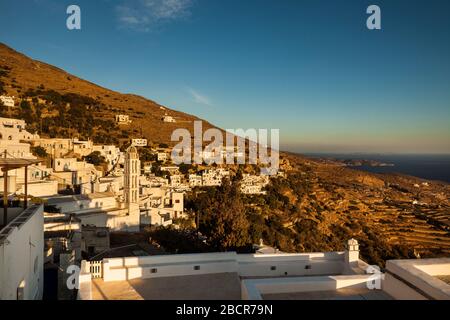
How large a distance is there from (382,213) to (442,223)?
6.37m

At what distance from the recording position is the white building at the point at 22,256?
4941mm

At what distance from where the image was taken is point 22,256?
5.98m

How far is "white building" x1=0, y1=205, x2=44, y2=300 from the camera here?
16.2ft

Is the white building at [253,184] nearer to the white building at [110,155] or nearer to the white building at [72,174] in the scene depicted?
the white building at [110,155]

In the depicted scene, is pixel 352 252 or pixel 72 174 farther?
pixel 72 174

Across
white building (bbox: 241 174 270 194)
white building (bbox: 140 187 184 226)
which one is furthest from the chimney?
white building (bbox: 241 174 270 194)

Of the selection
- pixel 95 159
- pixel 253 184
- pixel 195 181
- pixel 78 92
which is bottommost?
pixel 253 184

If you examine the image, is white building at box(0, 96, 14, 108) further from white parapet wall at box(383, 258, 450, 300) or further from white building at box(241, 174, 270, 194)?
white parapet wall at box(383, 258, 450, 300)

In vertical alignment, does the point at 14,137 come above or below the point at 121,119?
below

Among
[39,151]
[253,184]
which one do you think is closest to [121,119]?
[39,151]

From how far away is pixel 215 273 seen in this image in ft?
23.7

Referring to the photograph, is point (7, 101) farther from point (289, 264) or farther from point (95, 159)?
point (289, 264)

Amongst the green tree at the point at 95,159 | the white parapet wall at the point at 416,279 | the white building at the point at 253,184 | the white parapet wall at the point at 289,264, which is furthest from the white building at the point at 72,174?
the white parapet wall at the point at 416,279
